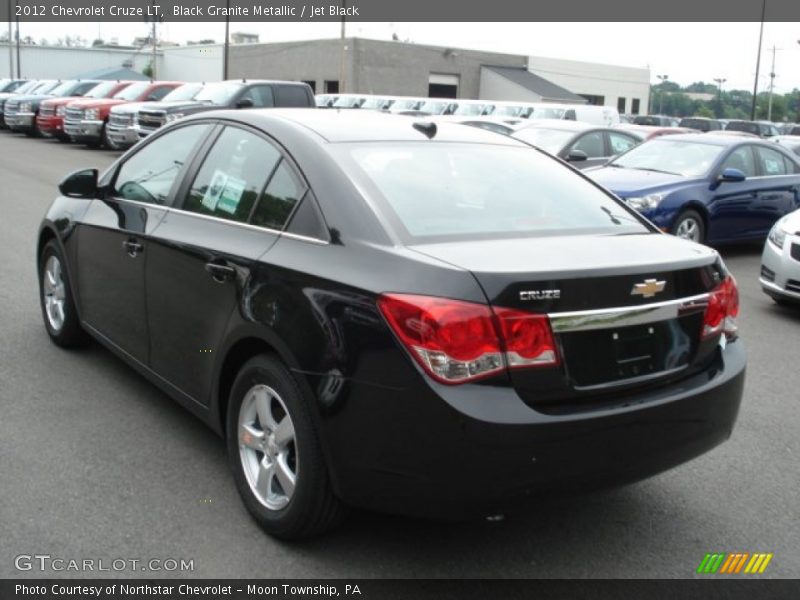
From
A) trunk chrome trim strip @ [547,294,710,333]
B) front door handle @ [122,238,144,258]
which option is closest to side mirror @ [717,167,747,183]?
trunk chrome trim strip @ [547,294,710,333]

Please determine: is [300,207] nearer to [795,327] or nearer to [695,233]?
[795,327]

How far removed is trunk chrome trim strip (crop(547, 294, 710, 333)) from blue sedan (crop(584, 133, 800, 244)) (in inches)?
274

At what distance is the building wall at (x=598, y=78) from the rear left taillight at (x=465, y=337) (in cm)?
6201

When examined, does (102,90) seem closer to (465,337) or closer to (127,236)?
(127,236)

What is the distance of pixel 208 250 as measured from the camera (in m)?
3.96

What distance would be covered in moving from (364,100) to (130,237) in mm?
29521

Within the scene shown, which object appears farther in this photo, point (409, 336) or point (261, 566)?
point (261, 566)

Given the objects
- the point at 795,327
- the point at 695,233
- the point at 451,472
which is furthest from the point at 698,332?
the point at 695,233

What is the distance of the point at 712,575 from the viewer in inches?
133

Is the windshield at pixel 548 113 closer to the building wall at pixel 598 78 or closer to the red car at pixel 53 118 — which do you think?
the red car at pixel 53 118

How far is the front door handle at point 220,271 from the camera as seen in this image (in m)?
3.76

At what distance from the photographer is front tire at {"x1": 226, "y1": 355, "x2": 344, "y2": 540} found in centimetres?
326

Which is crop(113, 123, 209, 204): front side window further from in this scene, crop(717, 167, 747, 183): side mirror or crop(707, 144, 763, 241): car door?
crop(717, 167, 747, 183): side mirror
